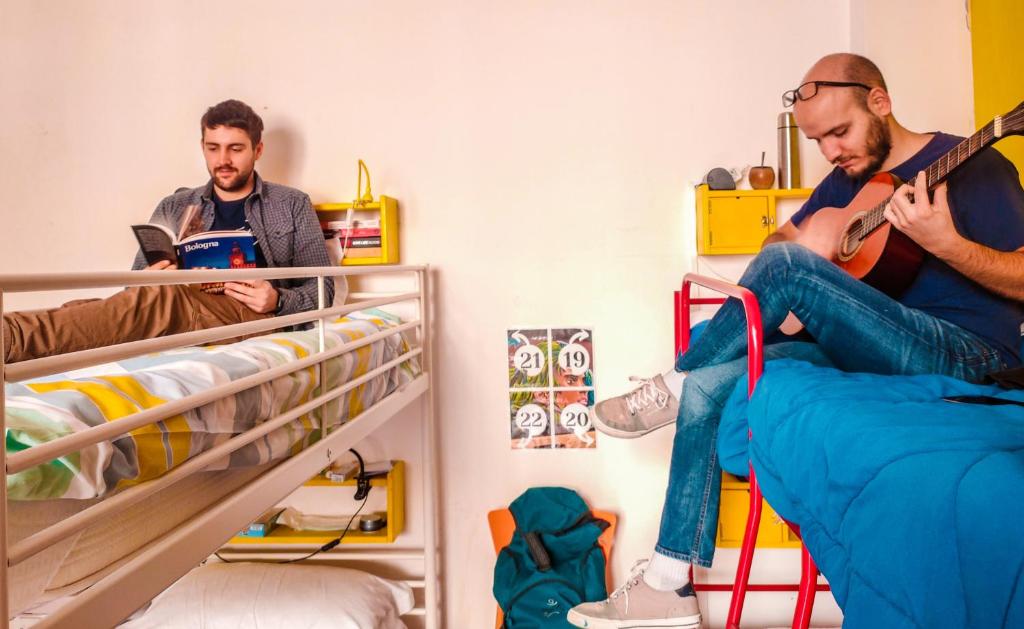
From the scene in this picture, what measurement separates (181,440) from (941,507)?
873 millimetres

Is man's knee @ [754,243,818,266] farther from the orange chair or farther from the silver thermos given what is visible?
the orange chair

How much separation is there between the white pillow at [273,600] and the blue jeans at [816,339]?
1.09m

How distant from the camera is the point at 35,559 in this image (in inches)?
30.4

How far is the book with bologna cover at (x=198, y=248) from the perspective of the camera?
2029 mm

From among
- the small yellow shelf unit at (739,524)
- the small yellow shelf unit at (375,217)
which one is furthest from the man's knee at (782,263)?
the small yellow shelf unit at (375,217)

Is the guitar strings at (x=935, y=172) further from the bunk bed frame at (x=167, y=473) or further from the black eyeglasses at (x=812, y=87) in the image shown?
the bunk bed frame at (x=167, y=473)

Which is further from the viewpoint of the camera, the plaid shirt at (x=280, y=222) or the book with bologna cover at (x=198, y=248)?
the plaid shirt at (x=280, y=222)

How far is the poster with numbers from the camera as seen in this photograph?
2.55 m

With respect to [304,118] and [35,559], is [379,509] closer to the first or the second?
[304,118]

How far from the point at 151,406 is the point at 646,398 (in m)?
1.10

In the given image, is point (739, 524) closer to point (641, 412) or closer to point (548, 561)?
point (548, 561)

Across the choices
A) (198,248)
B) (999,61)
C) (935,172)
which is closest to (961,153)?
(935,172)

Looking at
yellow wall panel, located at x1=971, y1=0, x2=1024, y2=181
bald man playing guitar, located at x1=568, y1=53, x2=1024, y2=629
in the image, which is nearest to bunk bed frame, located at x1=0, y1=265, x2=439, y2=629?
bald man playing guitar, located at x1=568, y1=53, x2=1024, y2=629

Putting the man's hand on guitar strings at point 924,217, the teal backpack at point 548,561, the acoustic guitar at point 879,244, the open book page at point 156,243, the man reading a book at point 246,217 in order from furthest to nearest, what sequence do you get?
the teal backpack at point 548,561, the man reading a book at point 246,217, the open book page at point 156,243, the acoustic guitar at point 879,244, the man's hand on guitar strings at point 924,217
